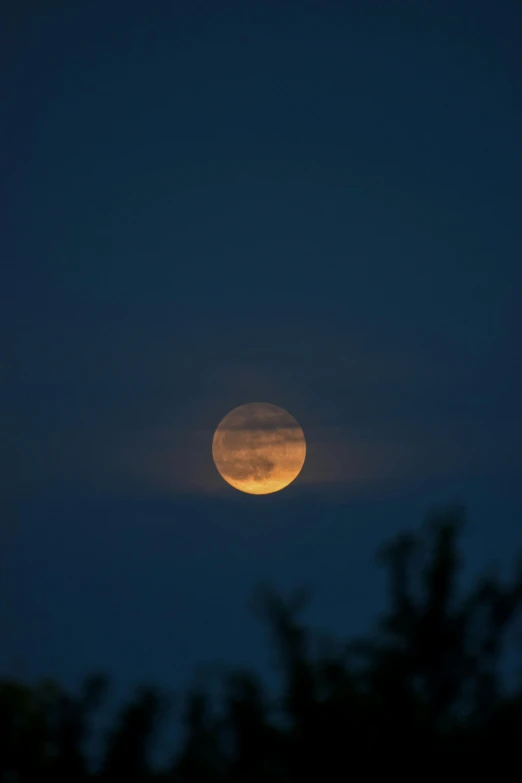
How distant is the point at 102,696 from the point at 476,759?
419 cm

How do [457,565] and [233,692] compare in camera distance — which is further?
[457,565]

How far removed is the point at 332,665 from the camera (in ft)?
36.2

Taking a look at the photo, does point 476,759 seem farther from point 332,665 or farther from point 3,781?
point 3,781

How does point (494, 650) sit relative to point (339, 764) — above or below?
above

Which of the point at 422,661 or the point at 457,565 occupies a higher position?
the point at 457,565

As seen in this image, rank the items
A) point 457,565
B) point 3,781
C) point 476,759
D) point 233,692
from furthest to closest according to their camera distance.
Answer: point 457,565
point 3,781
point 233,692
point 476,759

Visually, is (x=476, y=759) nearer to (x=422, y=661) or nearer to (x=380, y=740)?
(x=380, y=740)

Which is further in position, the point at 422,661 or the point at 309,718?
the point at 422,661

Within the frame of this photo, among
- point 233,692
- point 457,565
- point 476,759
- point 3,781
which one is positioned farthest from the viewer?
point 457,565

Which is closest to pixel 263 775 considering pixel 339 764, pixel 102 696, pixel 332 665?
pixel 339 764

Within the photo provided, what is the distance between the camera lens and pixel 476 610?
1280 cm

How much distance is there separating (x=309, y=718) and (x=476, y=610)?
3.08 m

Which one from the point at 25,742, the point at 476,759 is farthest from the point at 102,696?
the point at 476,759

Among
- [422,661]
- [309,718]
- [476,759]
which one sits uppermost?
[422,661]
